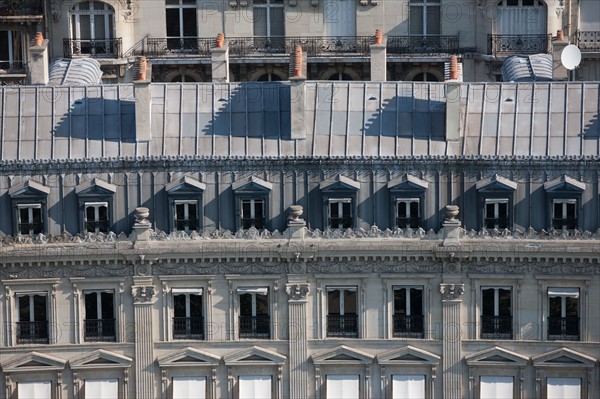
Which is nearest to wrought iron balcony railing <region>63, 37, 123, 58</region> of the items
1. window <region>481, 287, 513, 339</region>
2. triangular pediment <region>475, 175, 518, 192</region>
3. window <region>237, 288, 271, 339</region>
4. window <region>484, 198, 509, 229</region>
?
window <region>237, 288, 271, 339</region>

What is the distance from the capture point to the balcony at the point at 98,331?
13600 cm

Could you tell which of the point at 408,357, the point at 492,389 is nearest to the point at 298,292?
the point at 408,357

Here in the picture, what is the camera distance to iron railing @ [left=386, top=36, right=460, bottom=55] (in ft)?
520

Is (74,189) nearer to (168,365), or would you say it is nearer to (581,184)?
(168,365)

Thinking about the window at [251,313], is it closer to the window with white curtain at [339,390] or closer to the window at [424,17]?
the window with white curtain at [339,390]

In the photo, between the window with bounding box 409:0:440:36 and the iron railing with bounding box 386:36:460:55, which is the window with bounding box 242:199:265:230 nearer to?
the iron railing with bounding box 386:36:460:55

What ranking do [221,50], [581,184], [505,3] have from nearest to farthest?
[581,184] < [221,50] < [505,3]

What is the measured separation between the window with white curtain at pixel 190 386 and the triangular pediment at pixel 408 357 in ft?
23.1

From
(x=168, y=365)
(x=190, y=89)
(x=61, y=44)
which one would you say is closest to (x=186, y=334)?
(x=168, y=365)

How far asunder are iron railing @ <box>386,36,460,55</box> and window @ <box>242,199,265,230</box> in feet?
79.3

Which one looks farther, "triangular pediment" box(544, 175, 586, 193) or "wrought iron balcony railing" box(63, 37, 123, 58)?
"wrought iron balcony railing" box(63, 37, 123, 58)

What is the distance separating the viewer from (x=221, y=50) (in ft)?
479

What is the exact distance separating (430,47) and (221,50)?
15921 mm

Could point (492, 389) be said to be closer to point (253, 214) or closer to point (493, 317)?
point (493, 317)
